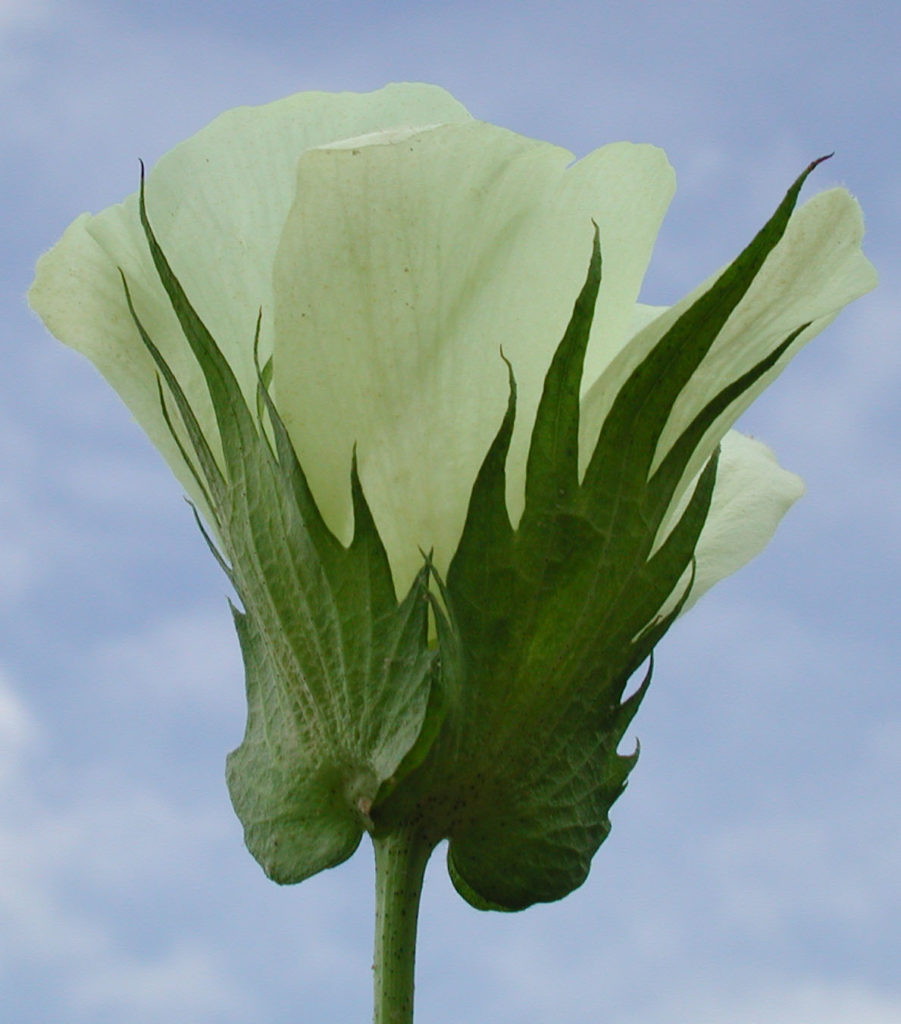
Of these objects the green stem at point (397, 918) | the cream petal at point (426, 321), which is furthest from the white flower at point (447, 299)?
the green stem at point (397, 918)

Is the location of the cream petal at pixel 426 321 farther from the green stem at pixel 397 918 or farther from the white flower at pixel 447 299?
the green stem at pixel 397 918

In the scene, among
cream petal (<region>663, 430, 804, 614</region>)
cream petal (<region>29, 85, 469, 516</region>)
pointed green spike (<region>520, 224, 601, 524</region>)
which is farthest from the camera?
cream petal (<region>663, 430, 804, 614</region>)

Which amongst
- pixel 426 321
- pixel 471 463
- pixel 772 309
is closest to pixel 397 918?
pixel 471 463

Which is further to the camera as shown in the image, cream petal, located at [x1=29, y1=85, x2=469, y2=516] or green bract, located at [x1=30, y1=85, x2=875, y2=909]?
cream petal, located at [x1=29, y1=85, x2=469, y2=516]

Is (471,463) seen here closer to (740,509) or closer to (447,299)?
(447,299)

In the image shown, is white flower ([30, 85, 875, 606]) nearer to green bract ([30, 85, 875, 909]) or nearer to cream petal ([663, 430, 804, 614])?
green bract ([30, 85, 875, 909])

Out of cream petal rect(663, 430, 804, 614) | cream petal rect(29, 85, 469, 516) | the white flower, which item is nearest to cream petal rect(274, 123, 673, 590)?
the white flower
